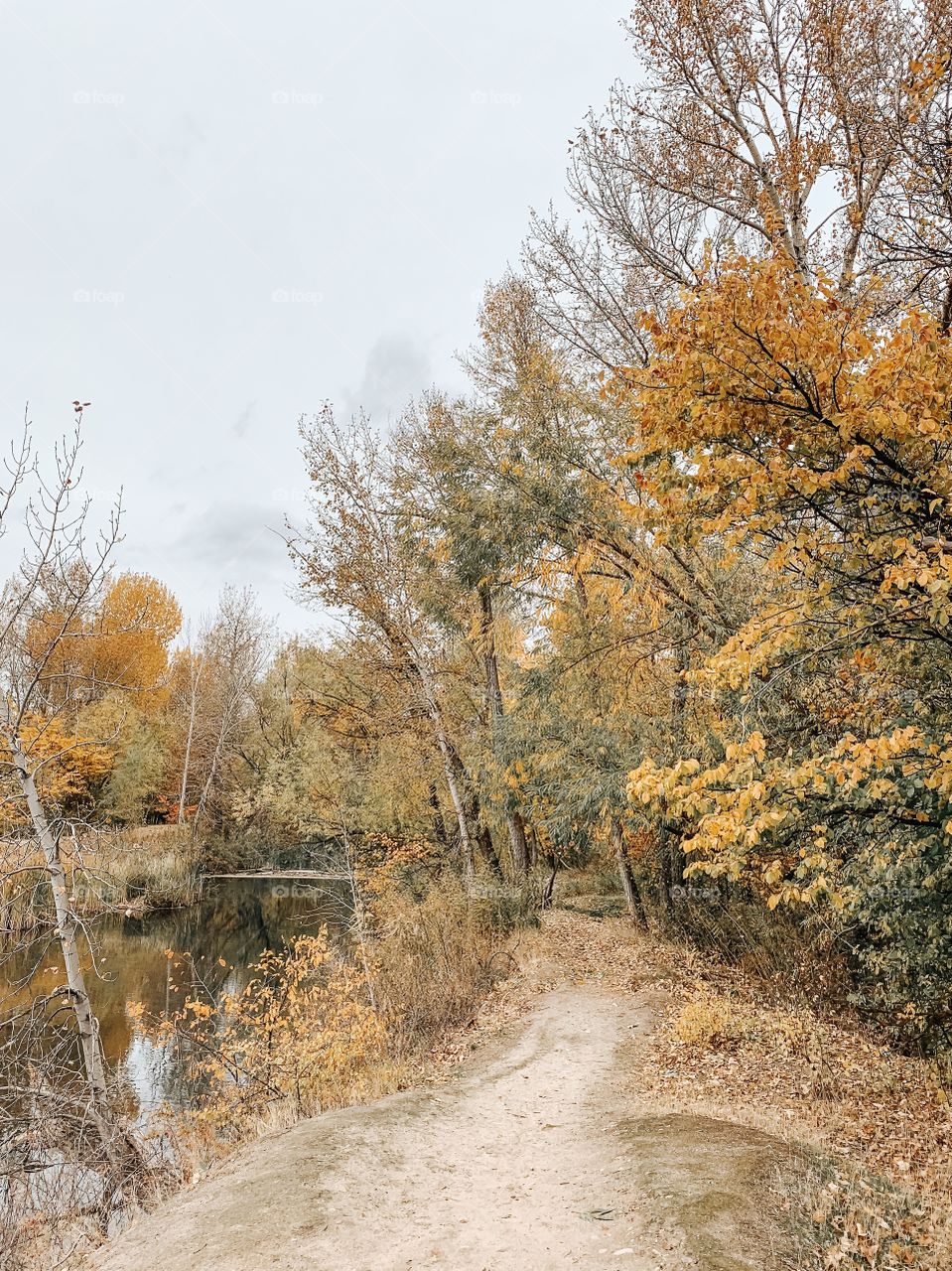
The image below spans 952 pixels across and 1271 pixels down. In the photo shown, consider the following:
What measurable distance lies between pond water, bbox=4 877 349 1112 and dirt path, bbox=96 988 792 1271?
13.9ft

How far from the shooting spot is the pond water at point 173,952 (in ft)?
37.5

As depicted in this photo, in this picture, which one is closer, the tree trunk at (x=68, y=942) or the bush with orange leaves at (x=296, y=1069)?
the tree trunk at (x=68, y=942)

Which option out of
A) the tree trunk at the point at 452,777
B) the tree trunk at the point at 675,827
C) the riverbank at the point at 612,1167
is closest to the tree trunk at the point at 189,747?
the tree trunk at the point at 452,777

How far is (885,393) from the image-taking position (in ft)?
13.7

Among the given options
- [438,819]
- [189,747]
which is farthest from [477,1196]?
[189,747]

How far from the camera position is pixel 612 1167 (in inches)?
197

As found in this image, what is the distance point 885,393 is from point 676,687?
23.7 feet

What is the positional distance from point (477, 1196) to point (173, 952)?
8.72 metres

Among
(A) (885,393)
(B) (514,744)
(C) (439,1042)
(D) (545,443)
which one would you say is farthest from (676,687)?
(A) (885,393)

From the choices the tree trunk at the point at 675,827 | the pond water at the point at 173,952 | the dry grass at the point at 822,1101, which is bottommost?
the pond water at the point at 173,952

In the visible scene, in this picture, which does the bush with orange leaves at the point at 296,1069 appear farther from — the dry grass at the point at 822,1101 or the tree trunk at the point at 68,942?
the dry grass at the point at 822,1101

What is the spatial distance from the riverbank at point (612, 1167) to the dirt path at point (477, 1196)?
18 mm

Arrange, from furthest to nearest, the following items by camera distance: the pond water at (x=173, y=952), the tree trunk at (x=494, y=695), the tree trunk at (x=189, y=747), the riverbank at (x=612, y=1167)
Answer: the tree trunk at (x=189, y=747) → the tree trunk at (x=494, y=695) → the pond water at (x=173, y=952) → the riverbank at (x=612, y=1167)

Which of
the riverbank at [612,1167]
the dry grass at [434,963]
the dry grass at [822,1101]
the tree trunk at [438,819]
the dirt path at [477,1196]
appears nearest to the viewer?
the dry grass at [822,1101]
